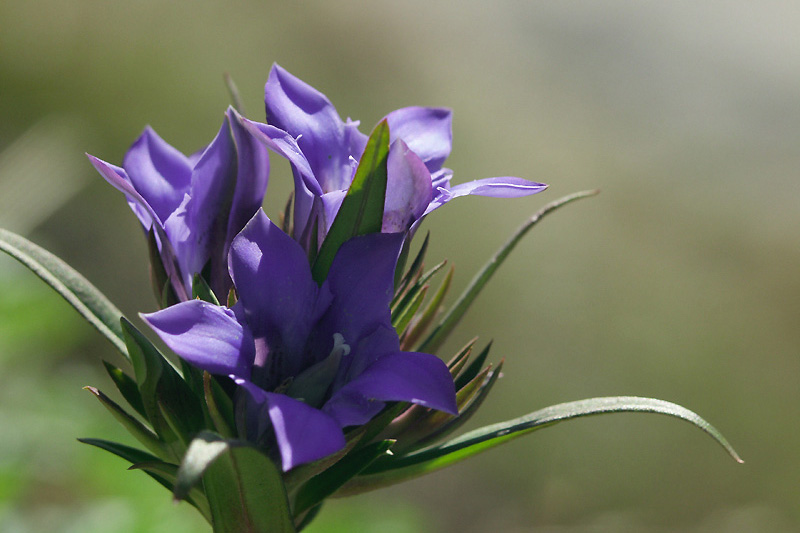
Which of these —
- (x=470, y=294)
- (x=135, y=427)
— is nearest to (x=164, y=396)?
(x=135, y=427)

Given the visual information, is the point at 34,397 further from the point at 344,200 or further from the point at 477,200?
the point at 477,200

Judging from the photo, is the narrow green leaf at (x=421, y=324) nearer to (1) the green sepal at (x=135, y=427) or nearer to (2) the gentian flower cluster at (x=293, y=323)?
(2) the gentian flower cluster at (x=293, y=323)

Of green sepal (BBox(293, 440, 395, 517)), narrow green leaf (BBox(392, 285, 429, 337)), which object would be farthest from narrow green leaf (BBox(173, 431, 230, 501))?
narrow green leaf (BBox(392, 285, 429, 337))

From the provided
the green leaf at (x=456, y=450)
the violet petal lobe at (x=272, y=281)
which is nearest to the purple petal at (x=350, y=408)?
the violet petal lobe at (x=272, y=281)

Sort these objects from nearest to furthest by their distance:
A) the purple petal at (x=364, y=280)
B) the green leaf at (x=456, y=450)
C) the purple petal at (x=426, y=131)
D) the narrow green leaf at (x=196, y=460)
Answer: the narrow green leaf at (x=196, y=460) → the purple petal at (x=364, y=280) → the green leaf at (x=456, y=450) → the purple petal at (x=426, y=131)

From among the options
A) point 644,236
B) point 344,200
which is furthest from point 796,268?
point 344,200

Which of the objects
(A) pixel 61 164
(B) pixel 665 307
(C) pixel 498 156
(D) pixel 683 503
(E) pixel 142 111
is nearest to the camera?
(A) pixel 61 164
